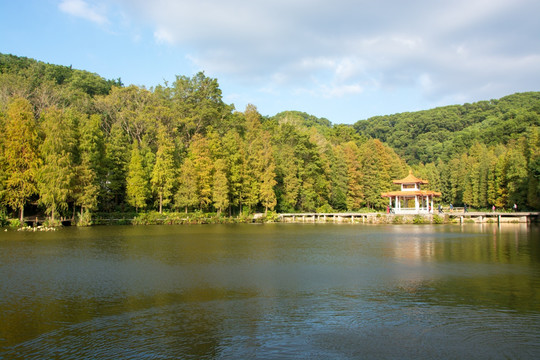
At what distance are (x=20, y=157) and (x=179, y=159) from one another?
18440mm

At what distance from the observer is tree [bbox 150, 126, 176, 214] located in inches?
1801

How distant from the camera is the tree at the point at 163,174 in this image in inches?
1801

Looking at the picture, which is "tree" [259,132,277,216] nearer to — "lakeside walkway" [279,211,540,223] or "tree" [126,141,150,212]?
"lakeside walkway" [279,211,540,223]

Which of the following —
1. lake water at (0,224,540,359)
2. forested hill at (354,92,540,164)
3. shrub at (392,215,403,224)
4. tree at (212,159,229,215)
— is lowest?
Result: lake water at (0,224,540,359)

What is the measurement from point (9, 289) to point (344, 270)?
39.0ft

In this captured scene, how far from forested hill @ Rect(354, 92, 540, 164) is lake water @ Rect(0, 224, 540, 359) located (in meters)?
84.8

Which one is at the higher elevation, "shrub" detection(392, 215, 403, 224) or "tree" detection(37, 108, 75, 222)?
"tree" detection(37, 108, 75, 222)

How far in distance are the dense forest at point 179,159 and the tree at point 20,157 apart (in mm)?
91

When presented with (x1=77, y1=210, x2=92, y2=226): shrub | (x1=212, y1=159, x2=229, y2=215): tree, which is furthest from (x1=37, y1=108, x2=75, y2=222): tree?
(x1=212, y1=159, x2=229, y2=215): tree

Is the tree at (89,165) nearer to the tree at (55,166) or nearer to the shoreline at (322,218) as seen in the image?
the tree at (55,166)

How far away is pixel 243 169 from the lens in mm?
51500

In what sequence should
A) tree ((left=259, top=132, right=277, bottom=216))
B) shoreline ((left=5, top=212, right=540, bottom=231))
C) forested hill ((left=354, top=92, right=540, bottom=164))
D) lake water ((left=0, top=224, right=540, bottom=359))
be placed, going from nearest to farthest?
lake water ((left=0, top=224, right=540, bottom=359)) → shoreline ((left=5, top=212, right=540, bottom=231)) → tree ((left=259, top=132, right=277, bottom=216)) → forested hill ((left=354, top=92, right=540, bottom=164))

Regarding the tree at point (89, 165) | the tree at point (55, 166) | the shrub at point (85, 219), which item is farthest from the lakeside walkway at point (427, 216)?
the tree at point (55, 166)

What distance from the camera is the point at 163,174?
151 ft
